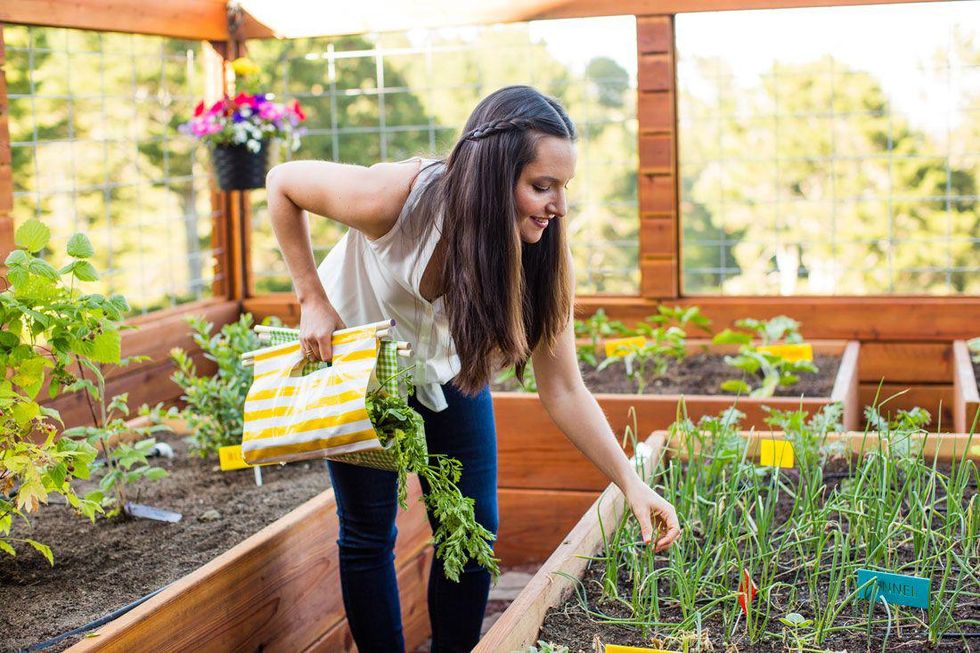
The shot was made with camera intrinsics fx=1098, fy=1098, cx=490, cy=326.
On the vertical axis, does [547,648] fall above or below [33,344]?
below

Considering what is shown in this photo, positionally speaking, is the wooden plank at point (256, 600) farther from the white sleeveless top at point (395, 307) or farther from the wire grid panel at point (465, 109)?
the wire grid panel at point (465, 109)

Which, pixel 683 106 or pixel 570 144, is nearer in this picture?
pixel 570 144

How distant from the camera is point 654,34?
360cm

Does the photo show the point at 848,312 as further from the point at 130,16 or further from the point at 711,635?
the point at 130,16

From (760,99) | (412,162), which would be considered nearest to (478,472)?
(412,162)

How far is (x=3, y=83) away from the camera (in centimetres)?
281

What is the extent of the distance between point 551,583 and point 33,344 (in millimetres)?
956

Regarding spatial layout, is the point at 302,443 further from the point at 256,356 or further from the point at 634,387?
the point at 634,387

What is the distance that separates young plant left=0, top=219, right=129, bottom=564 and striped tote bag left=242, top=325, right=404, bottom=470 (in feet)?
1.01

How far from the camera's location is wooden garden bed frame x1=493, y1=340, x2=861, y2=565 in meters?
3.00

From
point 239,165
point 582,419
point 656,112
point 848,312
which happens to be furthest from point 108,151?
point 582,419

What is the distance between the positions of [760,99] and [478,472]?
21.0ft

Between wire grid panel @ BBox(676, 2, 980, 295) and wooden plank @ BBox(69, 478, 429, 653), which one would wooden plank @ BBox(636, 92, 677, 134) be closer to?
wooden plank @ BBox(69, 478, 429, 653)

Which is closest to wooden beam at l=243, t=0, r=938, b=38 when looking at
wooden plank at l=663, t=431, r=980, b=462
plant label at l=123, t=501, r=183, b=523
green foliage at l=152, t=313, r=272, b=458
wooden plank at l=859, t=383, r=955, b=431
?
wooden plank at l=859, t=383, r=955, b=431
